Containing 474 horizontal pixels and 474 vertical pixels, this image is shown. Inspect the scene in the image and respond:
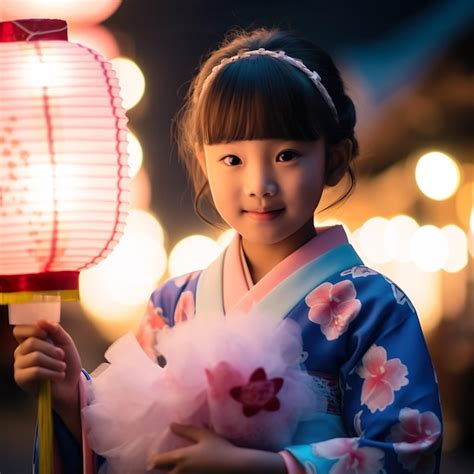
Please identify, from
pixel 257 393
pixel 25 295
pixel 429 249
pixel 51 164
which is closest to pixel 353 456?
pixel 257 393

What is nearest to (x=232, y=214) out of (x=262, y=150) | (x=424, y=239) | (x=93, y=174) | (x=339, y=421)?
(x=262, y=150)

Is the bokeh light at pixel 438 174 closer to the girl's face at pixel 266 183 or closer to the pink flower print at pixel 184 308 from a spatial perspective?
the pink flower print at pixel 184 308

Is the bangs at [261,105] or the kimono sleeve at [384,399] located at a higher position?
the bangs at [261,105]

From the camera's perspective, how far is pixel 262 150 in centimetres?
235

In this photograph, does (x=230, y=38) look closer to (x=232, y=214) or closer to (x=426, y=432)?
(x=232, y=214)

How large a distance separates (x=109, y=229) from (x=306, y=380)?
21.3 inches

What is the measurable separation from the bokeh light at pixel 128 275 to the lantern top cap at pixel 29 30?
685 cm

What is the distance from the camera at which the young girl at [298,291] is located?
223 centimetres

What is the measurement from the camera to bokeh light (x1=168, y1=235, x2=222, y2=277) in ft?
31.3

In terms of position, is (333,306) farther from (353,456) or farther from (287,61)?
(287,61)

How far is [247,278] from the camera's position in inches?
101

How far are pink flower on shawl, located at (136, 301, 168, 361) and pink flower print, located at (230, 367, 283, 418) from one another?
0.55 metres

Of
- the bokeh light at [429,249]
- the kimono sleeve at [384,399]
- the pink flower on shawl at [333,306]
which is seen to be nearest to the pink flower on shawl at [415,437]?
the kimono sleeve at [384,399]

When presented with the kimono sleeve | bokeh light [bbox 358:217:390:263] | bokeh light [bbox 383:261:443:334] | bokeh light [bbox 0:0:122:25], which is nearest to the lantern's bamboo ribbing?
the kimono sleeve
